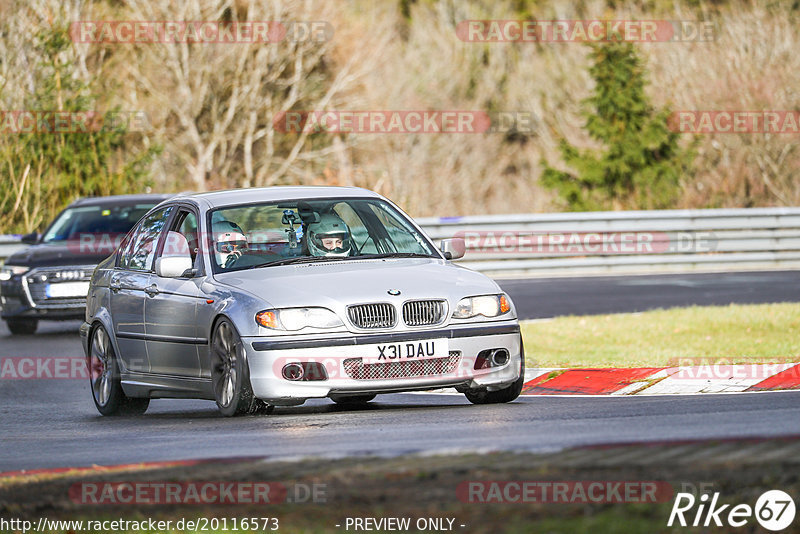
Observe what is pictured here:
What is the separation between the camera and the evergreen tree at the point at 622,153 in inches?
1272

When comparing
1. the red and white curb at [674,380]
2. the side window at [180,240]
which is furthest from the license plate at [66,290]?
the red and white curb at [674,380]

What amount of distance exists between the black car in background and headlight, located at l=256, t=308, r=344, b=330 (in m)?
8.15

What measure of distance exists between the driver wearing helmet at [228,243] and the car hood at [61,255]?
7.07 m

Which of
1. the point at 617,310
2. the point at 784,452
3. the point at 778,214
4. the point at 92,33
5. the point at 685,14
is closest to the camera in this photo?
the point at 784,452

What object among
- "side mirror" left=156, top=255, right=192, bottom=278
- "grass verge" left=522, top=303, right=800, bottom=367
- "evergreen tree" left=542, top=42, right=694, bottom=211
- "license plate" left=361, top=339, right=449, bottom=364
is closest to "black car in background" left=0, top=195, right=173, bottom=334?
"grass verge" left=522, top=303, right=800, bottom=367

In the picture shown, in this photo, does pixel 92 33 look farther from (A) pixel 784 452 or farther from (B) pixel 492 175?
(A) pixel 784 452

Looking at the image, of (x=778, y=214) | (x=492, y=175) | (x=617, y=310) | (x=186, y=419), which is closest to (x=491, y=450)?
(x=186, y=419)

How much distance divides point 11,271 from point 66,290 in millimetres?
1013

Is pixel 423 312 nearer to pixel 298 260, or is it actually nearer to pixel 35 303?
pixel 298 260

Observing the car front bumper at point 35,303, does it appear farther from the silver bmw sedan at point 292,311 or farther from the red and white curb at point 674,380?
the red and white curb at point 674,380

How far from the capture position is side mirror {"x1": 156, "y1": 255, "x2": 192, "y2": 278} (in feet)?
33.0

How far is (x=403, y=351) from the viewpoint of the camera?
9102mm

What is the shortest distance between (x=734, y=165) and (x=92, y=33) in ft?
54.4

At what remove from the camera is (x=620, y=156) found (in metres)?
32.5
